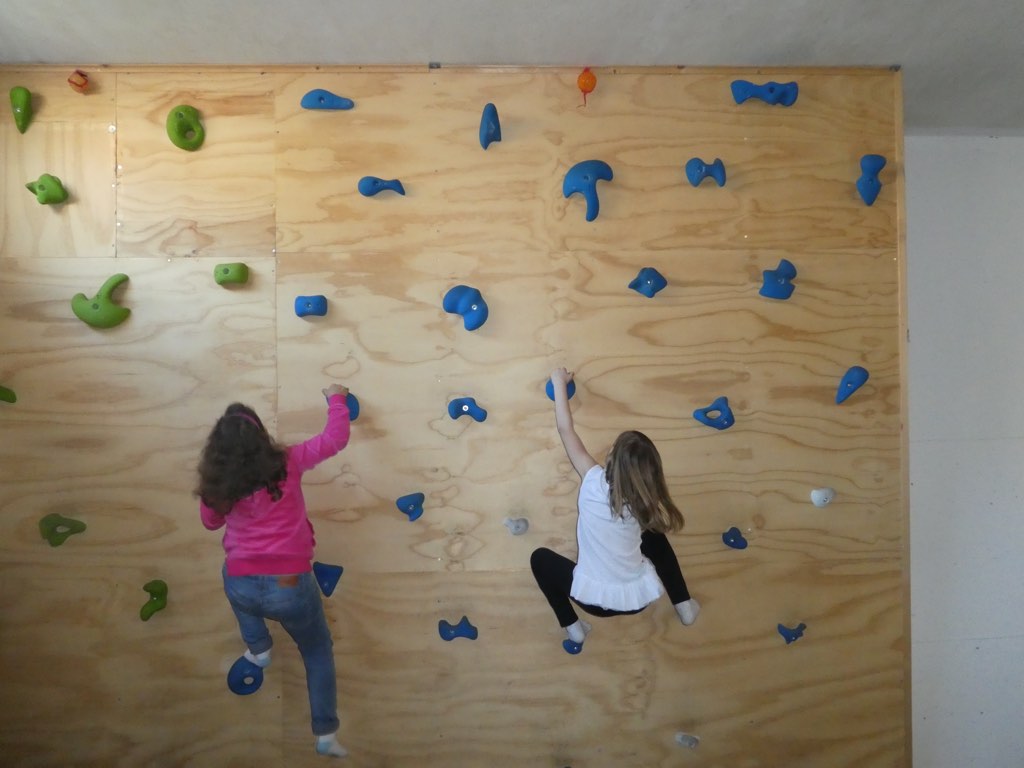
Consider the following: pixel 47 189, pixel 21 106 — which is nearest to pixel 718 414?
pixel 47 189

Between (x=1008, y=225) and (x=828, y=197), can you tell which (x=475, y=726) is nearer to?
(x=828, y=197)

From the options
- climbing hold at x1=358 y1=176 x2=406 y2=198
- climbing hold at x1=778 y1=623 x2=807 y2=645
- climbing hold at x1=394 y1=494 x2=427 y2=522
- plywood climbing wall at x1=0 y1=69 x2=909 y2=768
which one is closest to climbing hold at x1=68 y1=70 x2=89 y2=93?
plywood climbing wall at x1=0 y1=69 x2=909 y2=768

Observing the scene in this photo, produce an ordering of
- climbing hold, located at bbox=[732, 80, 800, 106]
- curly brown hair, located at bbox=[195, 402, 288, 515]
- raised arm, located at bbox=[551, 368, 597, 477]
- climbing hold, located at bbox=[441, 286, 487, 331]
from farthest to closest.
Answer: climbing hold, located at bbox=[732, 80, 800, 106], climbing hold, located at bbox=[441, 286, 487, 331], raised arm, located at bbox=[551, 368, 597, 477], curly brown hair, located at bbox=[195, 402, 288, 515]

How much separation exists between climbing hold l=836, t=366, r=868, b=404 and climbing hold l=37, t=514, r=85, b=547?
2.60 metres

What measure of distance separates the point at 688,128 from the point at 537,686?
2002 mm

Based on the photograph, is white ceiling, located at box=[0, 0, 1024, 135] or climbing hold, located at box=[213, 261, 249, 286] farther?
climbing hold, located at box=[213, 261, 249, 286]

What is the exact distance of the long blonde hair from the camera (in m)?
1.99

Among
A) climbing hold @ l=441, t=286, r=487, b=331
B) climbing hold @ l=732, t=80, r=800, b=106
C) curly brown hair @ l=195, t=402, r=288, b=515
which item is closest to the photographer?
curly brown hair @ l=195, t=402, r=288, b=515

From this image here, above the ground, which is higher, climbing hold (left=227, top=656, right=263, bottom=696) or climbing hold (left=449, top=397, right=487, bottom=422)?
climbing hold (left=449, top=397, right=487, bottom=422)

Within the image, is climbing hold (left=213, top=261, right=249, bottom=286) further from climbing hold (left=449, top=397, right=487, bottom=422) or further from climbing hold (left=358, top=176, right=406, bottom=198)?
climbing hold (left=449, top=397, right=487, bottom=422)

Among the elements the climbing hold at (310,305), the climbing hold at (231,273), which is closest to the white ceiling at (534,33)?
the climbing hold at (231,273)

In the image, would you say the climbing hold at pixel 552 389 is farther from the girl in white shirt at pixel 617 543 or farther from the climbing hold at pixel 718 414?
the climbing hold at pixel 718 414

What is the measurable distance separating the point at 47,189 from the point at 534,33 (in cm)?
167

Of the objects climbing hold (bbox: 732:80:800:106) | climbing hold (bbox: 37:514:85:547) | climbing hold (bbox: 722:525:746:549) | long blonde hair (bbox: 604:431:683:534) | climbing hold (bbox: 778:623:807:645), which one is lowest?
climbing hold (bbox: 778:623:807:645)
